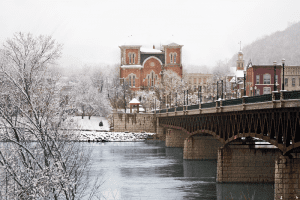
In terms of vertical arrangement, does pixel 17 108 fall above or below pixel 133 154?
above

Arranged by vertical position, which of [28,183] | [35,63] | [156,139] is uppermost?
[35,63]

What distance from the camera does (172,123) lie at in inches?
3056

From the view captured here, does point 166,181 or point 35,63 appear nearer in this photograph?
point 35,63

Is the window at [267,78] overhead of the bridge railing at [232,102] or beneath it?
overhead

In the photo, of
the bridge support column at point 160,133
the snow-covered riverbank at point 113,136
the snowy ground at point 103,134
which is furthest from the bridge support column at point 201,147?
the snow-covered riverbank at point 113,136

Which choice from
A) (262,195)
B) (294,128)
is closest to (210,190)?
(262,195)

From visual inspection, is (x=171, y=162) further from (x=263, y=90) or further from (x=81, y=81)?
(x=81, y=81)

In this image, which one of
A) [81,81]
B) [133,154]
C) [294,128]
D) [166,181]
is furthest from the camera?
[81,81]

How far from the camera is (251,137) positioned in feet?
137

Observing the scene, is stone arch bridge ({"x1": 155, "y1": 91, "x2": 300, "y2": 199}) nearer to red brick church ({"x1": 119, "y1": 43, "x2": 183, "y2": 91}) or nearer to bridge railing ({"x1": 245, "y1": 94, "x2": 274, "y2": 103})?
bridge railing ({"x1": 245, "y1": 94, "x2": 274, "y2": 103})

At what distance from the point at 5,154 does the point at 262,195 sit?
23200 mm

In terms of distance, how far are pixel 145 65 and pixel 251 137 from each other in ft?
327

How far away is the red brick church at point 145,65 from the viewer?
139750 mm

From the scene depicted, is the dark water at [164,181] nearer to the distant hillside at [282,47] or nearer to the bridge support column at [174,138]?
the bridge support column at [174,138]
